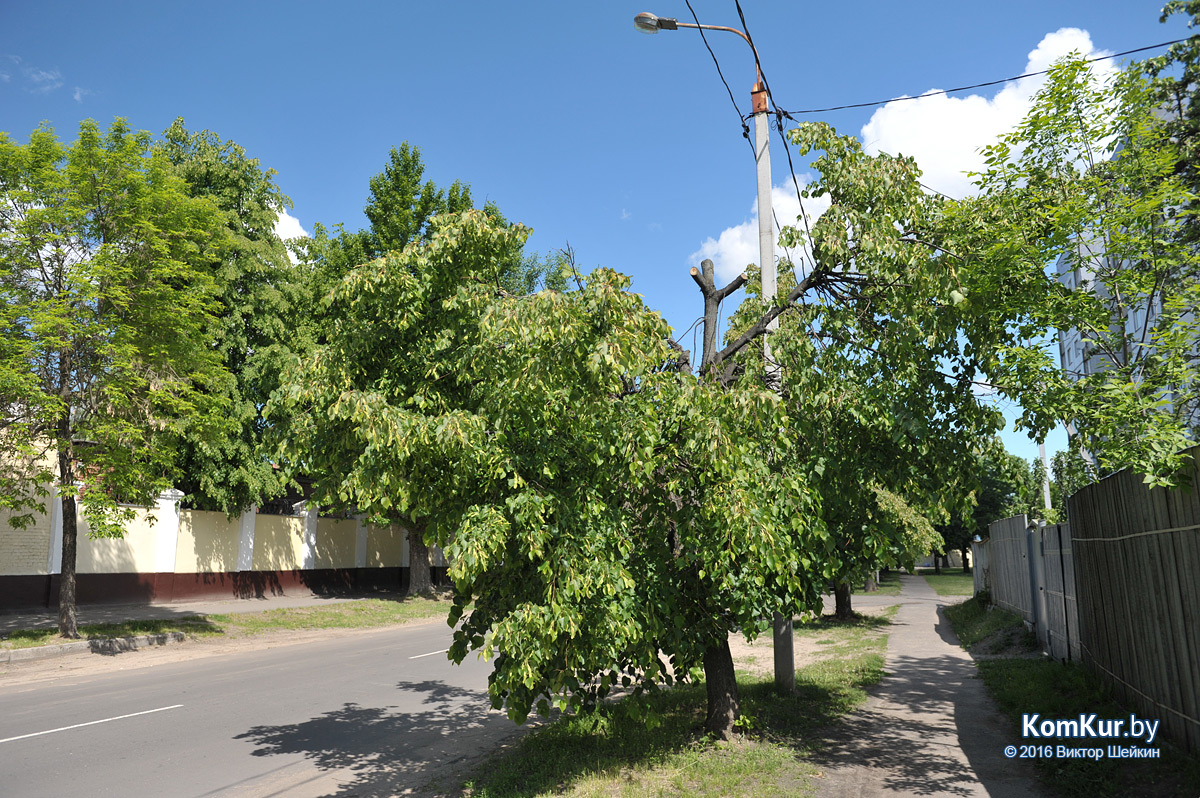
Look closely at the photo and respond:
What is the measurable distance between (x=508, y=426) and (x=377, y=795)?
3449mm

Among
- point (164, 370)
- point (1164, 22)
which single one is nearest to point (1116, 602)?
point (164, 370)

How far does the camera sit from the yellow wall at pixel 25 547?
18.6 m

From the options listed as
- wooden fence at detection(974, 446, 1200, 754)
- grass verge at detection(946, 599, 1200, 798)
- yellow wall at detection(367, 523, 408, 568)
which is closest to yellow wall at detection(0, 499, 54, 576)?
yellow wall at detection(367, 523, 408, 568)

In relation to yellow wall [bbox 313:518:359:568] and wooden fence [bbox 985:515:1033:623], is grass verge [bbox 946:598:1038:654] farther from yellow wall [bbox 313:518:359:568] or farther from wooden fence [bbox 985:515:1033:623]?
yellow wall [bbox 313:518:359:568]

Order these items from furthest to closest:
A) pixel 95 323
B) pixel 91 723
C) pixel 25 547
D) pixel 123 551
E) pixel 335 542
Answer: pixel 335 542
pixel 123 551
pixel 25 547
pixel 95 323
pixel 91 723

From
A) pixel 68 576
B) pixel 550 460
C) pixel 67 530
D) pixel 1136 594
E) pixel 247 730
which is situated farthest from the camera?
pixel 67 530

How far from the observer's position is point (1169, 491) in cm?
576

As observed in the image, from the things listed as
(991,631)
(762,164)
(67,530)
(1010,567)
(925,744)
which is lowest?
(991,631)

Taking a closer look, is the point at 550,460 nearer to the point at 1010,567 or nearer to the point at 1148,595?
the point at 1148,595

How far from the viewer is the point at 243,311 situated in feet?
77.0

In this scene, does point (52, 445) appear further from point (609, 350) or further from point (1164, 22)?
point (1164, 22)

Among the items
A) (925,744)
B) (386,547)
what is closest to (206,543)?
(386,547)

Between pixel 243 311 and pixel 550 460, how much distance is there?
20.8 metres

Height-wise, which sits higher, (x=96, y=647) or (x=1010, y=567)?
(x=1010, y=567)
